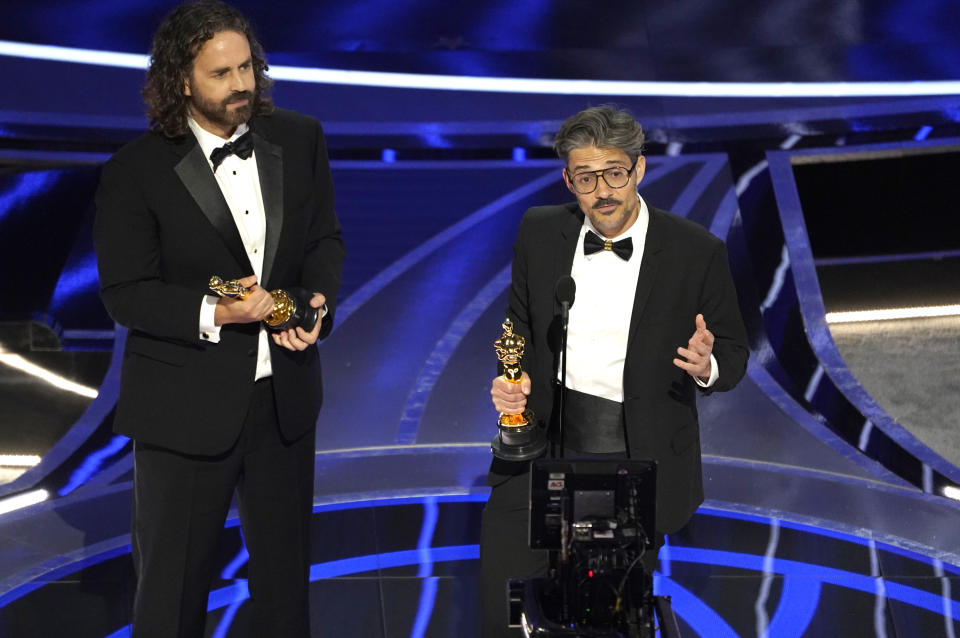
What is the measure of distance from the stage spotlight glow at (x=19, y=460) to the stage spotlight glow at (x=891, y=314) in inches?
143

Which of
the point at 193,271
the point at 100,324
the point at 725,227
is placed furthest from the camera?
the point at 725,227

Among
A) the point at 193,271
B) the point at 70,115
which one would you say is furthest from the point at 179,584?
the point at 70,115

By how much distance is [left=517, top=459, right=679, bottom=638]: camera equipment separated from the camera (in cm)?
228

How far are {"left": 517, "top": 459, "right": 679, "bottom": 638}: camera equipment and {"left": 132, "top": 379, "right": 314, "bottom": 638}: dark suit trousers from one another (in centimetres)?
82

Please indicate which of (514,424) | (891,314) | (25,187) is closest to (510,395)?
(514,424)

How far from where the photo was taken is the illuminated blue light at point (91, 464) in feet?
15.1

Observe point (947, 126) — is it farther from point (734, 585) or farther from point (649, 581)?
point (649, 581)

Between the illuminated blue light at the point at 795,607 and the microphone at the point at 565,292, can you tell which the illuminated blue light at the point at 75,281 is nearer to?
the illuminated blue light at the point at 795,607

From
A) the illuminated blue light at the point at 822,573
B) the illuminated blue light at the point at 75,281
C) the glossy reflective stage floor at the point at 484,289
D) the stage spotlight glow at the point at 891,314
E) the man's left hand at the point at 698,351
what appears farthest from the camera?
the illuminated blue light at the point at 75,281

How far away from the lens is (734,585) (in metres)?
3.75

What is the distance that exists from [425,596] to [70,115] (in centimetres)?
414

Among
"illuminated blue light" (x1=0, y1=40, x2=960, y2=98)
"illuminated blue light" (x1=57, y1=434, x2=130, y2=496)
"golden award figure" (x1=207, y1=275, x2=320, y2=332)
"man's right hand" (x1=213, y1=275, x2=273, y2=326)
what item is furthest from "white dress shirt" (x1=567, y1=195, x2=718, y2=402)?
"illuminated blue light" (x1=0, y1=40, x2=960, y2=98)

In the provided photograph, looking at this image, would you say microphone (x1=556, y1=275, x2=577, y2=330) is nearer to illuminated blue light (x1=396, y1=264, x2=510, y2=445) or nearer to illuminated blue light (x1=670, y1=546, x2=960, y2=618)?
illuminated blue light (x1=670, y1=546, x2=960, y2=618)

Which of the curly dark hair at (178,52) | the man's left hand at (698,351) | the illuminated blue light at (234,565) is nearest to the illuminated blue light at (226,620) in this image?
the illuminated blue light at (234,565)
